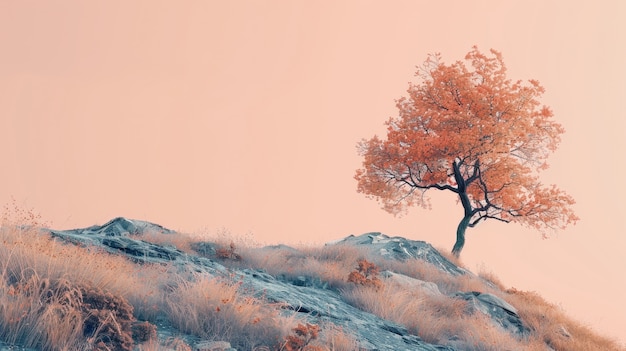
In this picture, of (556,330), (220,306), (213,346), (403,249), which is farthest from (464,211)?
(213,346)

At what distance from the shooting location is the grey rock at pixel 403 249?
20.6 meters

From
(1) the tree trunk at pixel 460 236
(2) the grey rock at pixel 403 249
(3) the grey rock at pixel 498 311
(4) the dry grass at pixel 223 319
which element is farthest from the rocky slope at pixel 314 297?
(1) the tree trunk at pixel 460 236

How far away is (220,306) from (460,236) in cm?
2078

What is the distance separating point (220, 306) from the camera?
309 inches

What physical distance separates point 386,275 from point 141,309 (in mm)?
8666

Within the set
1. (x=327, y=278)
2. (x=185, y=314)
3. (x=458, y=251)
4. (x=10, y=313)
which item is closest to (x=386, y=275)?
(x=327, y=278)

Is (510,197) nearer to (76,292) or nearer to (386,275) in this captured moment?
(386,275)

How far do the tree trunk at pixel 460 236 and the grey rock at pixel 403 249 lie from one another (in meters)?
4.12

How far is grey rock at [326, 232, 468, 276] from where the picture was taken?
20.6 metres

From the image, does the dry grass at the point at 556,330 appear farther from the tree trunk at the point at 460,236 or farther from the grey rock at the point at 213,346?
the grey rock at the point at 213,346

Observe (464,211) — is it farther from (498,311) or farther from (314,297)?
(314,297)

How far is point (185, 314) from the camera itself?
25.0 feet

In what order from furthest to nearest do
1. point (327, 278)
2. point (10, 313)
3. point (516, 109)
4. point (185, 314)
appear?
point (516, 109), point (327, 278), point (185, 314), point (10, 313)

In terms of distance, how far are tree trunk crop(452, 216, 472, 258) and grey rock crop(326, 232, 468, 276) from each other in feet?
13.5
